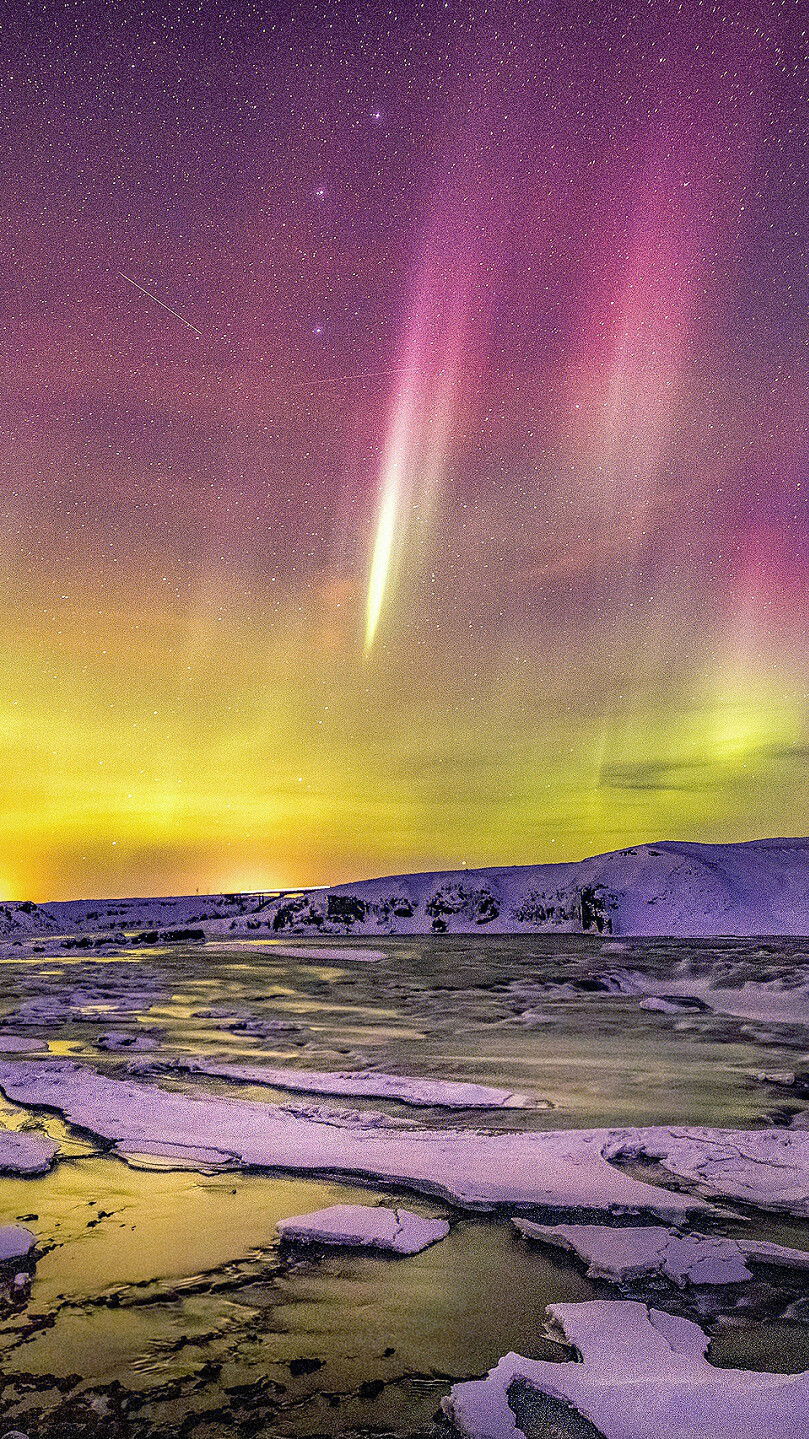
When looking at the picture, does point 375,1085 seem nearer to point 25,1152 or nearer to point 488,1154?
point 488,1154

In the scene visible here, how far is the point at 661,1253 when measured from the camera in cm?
310

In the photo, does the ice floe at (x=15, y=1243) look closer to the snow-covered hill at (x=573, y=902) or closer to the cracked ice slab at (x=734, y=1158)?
the cracked ice slab at (x=734, y=1158)

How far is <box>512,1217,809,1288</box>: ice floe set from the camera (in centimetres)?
293

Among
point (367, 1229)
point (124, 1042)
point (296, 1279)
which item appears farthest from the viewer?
point (124, 1042)

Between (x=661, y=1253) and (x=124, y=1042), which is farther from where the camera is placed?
(x=124, y=1042)

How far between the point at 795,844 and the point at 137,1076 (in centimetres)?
5446

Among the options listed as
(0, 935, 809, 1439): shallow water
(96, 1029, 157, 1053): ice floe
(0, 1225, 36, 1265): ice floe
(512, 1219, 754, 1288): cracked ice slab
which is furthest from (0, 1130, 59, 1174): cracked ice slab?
(96, 1029, 157, 1053): ice floe

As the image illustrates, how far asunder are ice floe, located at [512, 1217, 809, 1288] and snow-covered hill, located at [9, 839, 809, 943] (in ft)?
112

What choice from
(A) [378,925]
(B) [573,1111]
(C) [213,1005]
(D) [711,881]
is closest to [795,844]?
(D) [711,881]

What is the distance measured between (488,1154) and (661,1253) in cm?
141

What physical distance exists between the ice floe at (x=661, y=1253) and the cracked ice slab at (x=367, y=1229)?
425 millimetres

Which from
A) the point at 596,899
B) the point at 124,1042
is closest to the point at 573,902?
the point at 596,899

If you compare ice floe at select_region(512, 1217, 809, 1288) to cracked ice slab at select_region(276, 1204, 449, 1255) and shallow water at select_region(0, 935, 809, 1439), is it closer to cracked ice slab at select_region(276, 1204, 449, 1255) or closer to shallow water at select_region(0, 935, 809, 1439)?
shallow water at select_region(0, 935, 809, 1439)

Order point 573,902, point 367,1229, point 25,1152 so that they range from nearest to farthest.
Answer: point 367,1229
point 25,1152
point 573,902
